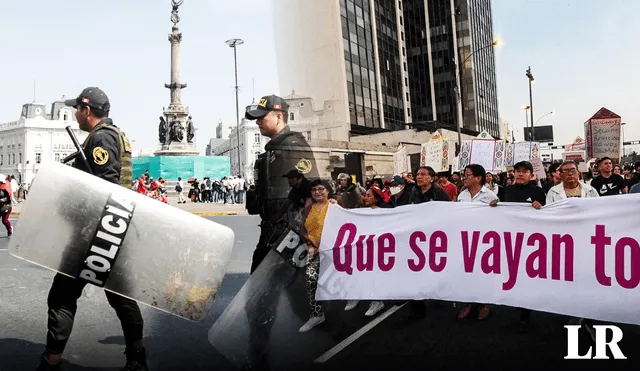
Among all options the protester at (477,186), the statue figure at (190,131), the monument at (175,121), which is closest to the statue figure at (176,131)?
the monument at (175,121)

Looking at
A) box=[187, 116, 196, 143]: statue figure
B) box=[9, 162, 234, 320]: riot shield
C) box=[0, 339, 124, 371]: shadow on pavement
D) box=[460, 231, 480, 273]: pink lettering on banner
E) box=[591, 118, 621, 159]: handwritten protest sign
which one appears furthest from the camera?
box=[187, 116, 196, 143]: statue figure

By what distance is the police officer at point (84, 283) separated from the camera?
9.86ft

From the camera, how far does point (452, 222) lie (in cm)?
396

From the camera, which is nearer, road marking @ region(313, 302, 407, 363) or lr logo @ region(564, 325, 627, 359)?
road marking @ region(313, 302, 407, 363)

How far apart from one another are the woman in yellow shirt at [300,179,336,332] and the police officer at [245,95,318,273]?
186 millimetres

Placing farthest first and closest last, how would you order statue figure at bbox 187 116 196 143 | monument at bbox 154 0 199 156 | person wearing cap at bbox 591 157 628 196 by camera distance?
statue figure at bbox 187 116 196 143 → monument at bbox 154 0 199 156 → person wearing cap at bbox 591 157 628 196

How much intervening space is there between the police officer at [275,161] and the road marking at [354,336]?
845 mm

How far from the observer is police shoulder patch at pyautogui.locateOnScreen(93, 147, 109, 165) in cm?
312

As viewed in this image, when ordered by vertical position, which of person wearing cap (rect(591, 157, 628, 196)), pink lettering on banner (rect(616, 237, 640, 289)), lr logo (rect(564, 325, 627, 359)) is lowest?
lr logo (rect(564, 325, 627, 359))

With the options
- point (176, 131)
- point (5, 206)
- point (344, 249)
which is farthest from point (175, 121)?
point (344, 249)

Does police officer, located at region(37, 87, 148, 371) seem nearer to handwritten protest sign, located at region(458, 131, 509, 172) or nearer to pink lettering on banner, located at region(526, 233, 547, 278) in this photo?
pink lettering on banner, located at region(526, 233, 547, 278)

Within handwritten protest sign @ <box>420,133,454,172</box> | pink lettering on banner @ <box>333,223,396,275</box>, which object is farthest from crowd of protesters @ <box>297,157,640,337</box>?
handwritten protest sign @ <box>420,133,454,172</box>

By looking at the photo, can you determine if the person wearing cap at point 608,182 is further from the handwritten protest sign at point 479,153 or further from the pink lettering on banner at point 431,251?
the handwritten protest sign at point 479,153

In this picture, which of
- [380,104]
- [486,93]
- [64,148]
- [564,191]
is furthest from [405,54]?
[64,148]
